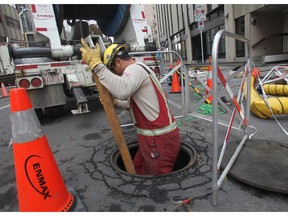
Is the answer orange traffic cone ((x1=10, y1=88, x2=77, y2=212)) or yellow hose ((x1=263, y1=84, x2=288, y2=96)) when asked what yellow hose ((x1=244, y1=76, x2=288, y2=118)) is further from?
orange traffic cone ((x1=10, y1=88, x2=77, y2=212))

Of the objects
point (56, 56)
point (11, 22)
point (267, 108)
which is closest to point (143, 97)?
point (267, 108)

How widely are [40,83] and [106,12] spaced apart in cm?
274

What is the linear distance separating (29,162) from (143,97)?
3.78 ft

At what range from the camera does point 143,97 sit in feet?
7.37

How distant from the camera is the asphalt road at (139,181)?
1793 mm

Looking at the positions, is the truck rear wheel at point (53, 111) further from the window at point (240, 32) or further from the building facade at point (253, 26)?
the window at point (240, 32)

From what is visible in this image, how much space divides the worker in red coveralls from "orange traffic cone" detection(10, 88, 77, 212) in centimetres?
68

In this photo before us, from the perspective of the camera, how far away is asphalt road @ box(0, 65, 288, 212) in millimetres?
1793

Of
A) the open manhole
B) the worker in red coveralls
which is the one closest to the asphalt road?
the open manhole

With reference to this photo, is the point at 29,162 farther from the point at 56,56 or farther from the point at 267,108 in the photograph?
the point at 267,108

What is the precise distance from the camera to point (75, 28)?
17.6 ft

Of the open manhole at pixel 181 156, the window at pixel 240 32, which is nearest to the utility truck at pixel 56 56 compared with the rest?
the open manhole at pixel 181 156

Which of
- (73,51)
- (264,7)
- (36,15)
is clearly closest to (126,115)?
(73,51)
